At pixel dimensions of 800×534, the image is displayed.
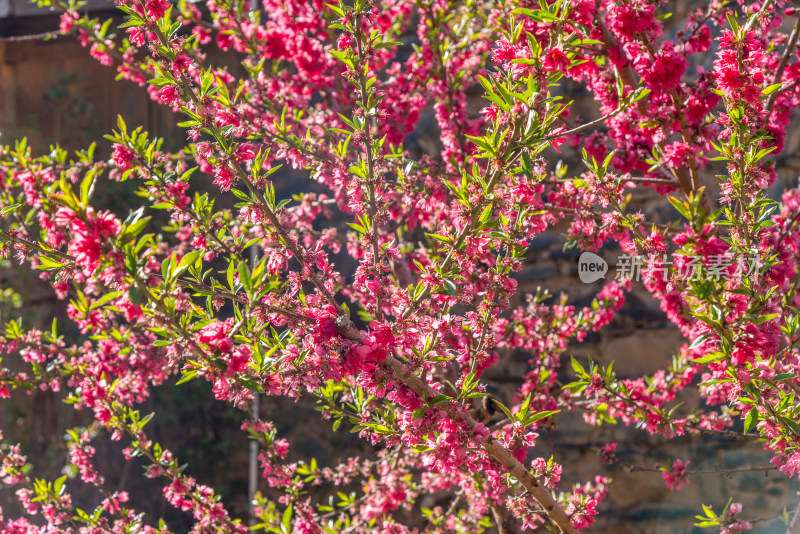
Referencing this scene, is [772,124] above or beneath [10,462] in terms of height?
above

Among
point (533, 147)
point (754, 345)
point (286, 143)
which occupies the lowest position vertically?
point (754, 345)

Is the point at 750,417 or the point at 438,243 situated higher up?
the point at 438,243

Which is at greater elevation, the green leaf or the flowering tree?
the flowering tree

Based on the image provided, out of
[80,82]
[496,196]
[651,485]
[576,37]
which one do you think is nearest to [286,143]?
[496,196]

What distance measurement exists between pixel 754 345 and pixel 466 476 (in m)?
1.00

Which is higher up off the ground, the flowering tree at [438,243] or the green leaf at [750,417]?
the flowering tree at [438,243]

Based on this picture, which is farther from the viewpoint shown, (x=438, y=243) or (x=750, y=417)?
(x=438, y=243)

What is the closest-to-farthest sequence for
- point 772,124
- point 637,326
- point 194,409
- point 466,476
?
1. point 772,124
2. point 466,476
3. point 637,326
4. point 194,409

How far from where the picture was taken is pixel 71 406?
4.16 metres

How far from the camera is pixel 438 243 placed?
1.78 m

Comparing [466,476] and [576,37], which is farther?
[466,476]

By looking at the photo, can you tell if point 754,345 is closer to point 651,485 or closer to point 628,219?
point 628,219

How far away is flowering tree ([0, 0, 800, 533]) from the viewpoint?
1269 mm

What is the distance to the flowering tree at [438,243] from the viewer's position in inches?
49.9
